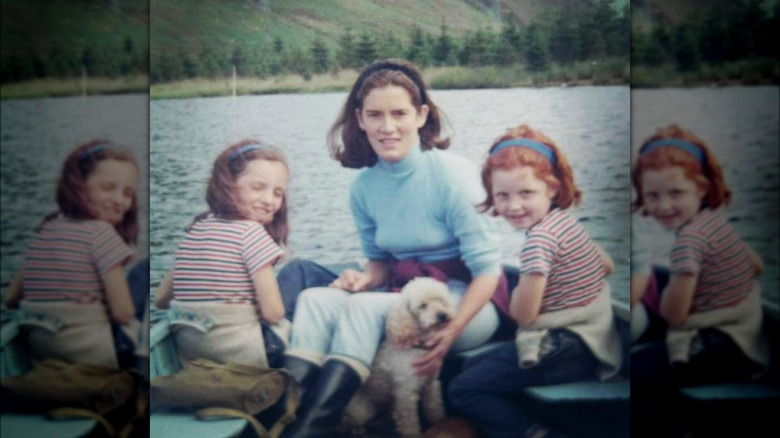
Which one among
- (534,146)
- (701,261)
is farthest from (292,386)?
(701,261)

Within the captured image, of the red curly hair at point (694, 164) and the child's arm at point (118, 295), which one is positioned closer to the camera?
the red curly hair at point (694, 164)

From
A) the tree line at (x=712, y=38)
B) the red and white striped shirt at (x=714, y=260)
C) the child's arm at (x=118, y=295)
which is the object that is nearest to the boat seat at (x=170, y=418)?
the child's arm at (x=118, y=295)

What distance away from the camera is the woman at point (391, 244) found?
3793 millimetres

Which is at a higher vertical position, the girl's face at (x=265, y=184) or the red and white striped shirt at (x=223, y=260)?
the girl's face at (x=265, y=184)

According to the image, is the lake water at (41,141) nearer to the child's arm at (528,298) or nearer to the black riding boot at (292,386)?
the black riding boot at (292,386)

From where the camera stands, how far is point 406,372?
3.81 metres

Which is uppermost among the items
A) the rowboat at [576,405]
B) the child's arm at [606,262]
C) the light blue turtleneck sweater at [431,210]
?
the light blue turtleneck sweater at [431,210]

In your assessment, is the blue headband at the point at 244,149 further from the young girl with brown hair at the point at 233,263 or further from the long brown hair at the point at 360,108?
the long brown hair at the point at 360,108

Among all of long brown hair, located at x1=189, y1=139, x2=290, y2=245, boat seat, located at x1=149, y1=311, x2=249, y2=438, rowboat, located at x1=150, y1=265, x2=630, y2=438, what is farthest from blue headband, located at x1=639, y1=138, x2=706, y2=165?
boat seat, located at x1=149, y1=311, x2=249, y2=438

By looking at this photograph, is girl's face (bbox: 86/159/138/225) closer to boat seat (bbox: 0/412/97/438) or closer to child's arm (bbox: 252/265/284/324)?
child's arm (bbox: 252/265/284/324)

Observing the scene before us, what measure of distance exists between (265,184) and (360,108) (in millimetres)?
436

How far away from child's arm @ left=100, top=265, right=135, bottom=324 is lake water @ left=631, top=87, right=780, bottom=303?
6.32ft

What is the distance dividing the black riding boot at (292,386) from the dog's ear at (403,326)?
306 mm

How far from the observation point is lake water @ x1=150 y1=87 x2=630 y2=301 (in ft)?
12.4
